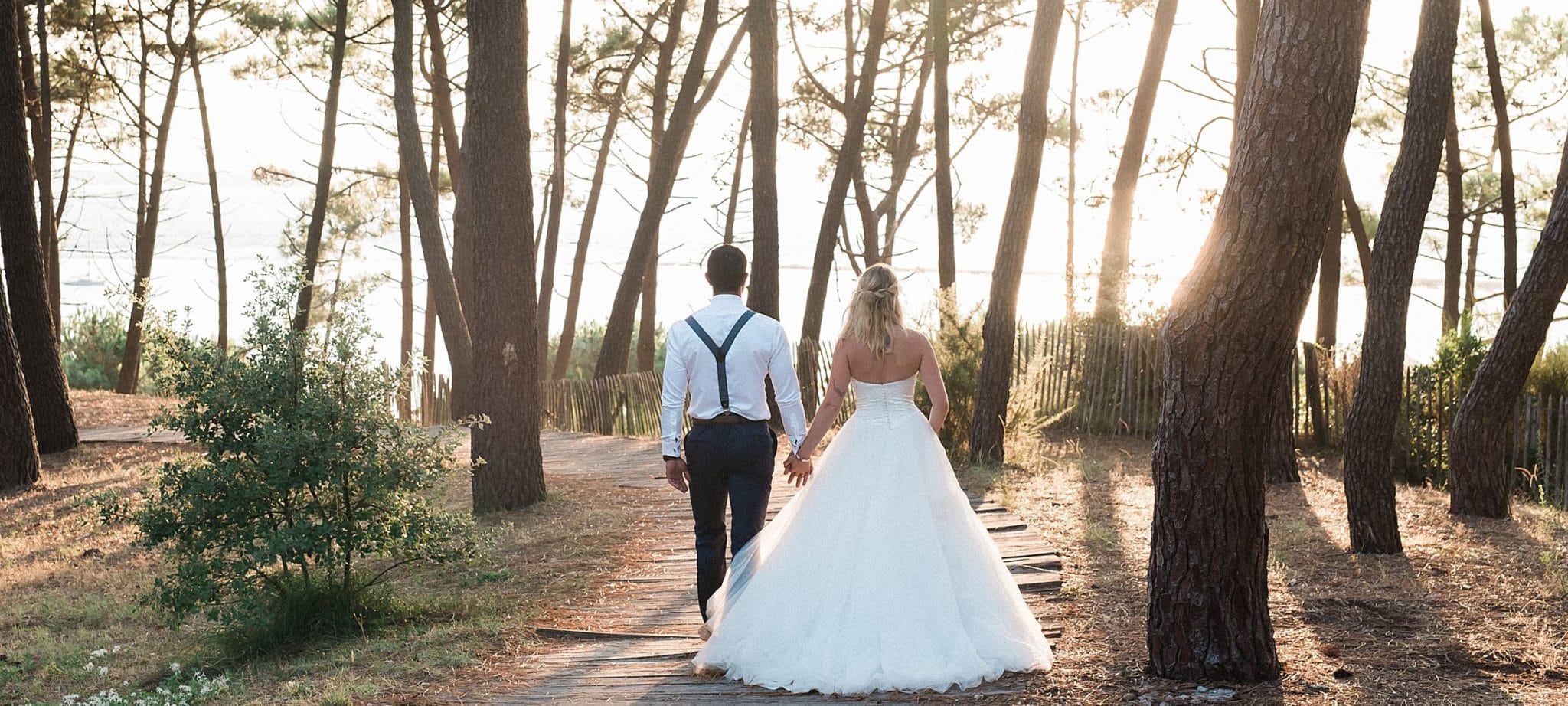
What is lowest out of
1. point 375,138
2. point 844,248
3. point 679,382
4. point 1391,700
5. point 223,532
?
point 1391,700

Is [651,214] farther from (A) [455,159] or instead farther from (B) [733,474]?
(B) [733,474]

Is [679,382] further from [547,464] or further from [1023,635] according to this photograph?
[547,464]

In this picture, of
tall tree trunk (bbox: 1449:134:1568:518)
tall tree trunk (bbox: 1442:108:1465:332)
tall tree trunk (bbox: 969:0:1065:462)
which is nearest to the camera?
tall tree trunk (bbox: 1449:134:1568:518)

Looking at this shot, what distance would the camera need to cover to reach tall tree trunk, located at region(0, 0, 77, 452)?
40.5 feet

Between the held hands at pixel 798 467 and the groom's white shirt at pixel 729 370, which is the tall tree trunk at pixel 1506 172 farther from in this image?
the groom's white shirt at pixel 729 370

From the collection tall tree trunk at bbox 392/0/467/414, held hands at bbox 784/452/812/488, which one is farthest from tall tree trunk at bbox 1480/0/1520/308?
held hands at bbox 784/452/812/488

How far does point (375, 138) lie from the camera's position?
84.8ft

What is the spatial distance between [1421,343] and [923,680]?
1409 inches

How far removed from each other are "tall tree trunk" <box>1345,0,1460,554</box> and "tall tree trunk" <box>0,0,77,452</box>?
1198cm

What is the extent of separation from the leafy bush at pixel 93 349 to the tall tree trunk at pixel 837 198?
16480 mm

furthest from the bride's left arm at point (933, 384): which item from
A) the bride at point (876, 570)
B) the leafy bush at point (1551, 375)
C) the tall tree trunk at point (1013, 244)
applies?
the leafy bush at point (1551, 375)

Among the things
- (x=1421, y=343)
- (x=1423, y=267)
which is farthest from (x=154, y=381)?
(x=1423, y=267)

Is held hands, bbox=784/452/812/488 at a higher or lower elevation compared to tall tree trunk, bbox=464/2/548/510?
lower

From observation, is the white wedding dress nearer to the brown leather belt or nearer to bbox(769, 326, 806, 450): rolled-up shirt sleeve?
bbox(769, 326, 806, 450): rolled-up shirt sleeve
